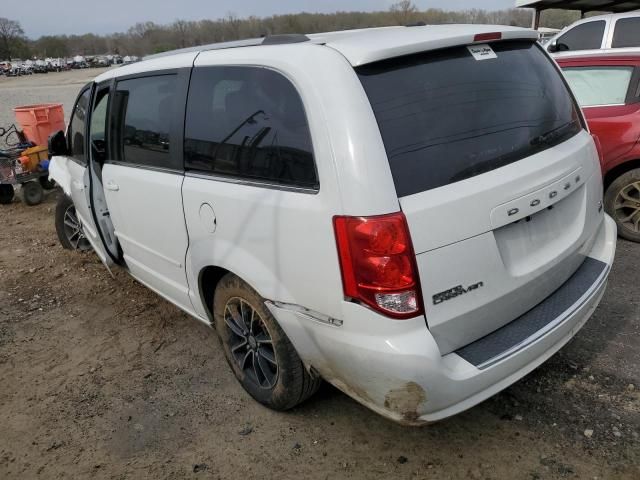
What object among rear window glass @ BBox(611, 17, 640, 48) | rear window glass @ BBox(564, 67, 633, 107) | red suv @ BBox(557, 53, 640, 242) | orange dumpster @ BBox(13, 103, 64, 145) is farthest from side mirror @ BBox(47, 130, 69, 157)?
rear window glass @ BBox(611, 17, 640, 48)

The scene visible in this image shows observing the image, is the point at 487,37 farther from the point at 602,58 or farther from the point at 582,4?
the point at 582,4

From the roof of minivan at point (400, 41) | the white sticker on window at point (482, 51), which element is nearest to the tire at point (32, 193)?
the roof of minivan at point (400, 41)

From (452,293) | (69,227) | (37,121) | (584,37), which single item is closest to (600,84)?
(452,293)

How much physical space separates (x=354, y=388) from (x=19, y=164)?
719 cm

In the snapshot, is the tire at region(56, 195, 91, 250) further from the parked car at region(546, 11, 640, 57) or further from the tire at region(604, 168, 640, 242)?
the parked car at region(546, 11, 640, 57)

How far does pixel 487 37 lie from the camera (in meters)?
2.38

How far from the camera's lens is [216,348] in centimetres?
355

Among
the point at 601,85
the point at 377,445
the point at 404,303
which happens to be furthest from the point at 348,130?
the point at 601,85

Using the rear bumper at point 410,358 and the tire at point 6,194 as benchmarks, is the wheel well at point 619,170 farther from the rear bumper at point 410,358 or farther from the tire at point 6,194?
the tire at point 6,194

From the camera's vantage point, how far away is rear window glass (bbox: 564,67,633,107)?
4906mm

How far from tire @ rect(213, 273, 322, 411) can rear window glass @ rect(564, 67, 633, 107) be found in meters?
3.87

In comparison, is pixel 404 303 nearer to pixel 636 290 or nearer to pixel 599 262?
pixel 599 262

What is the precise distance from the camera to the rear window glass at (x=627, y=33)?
830cm

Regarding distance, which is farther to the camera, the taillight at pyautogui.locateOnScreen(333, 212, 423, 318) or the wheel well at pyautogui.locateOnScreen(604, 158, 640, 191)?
the wheel well at pyautogui.locateOnScreen(604, 158, 640, 191)
